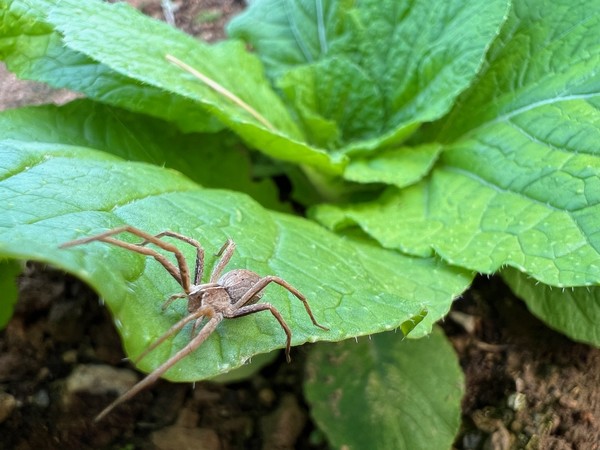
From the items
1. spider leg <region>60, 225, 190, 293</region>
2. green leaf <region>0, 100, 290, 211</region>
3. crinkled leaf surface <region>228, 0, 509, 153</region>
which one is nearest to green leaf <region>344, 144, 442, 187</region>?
crinkled leaf surface <region>228, 0, 509, 153</region>

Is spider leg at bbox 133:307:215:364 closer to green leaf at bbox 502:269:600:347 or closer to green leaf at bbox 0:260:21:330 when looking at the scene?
green leaf at bbox 0:260:21:330

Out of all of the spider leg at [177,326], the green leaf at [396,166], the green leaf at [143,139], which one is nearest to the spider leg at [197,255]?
the spider leg at [177,326]

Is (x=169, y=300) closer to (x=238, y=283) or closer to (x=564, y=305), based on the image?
(x=238, y=283)

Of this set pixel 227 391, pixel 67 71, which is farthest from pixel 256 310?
pixel 67 71

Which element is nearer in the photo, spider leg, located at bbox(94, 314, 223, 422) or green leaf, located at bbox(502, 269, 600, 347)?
spider leg, located at bbox(94, 314, 223, 422)

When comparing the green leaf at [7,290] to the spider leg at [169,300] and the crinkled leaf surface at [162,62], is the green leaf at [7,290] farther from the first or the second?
the spider leg at [169,300]

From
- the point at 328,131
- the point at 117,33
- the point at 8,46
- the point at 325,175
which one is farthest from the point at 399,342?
the point at 8,46
